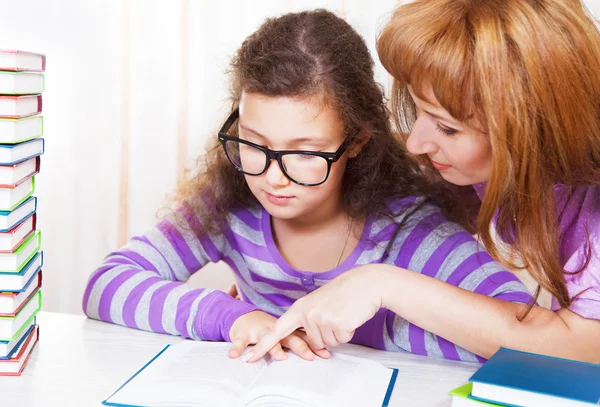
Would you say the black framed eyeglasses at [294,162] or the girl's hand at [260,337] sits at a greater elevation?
the black framed eyeglasses at [294,162]

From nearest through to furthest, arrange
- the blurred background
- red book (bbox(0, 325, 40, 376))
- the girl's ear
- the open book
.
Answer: the open book < red book (bbox(0, 325, 40, 376)) < the girl's ear < the blurred background

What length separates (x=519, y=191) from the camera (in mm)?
945

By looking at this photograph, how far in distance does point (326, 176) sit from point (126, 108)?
3.61 feet

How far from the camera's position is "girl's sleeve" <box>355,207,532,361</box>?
1096 mm

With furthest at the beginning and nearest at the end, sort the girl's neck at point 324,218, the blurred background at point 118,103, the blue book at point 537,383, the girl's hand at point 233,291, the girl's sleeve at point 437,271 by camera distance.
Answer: the blurred background at point 118,103
the girl's hand at point 233,291
the girl's neck at point 324,218
the girl's sleeve at point 437,271
the blue book at point 537,383

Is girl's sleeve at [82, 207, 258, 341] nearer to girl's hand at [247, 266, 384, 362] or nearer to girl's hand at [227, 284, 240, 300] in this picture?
girl's hand at [247, 266, 384, 362]

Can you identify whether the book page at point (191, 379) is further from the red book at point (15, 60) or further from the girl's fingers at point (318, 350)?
the red book at point (15, 60)

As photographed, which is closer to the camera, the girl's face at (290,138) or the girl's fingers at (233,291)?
the girl's face at (290,138)

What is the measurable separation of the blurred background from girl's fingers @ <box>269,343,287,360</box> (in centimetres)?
106

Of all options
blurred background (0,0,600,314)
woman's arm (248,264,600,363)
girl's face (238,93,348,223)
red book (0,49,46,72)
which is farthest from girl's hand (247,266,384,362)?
blurred background (0,0,600,314)

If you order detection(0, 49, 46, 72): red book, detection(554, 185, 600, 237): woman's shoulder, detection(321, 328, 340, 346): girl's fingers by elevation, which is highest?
detection(0, 49, 46, 72): red book

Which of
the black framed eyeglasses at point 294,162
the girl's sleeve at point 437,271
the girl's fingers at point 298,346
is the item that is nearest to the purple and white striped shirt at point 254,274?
the girl's sleeve at point 437,271

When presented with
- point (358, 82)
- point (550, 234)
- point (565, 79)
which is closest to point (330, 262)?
point (358, 82)

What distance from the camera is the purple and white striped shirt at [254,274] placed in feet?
3.64
